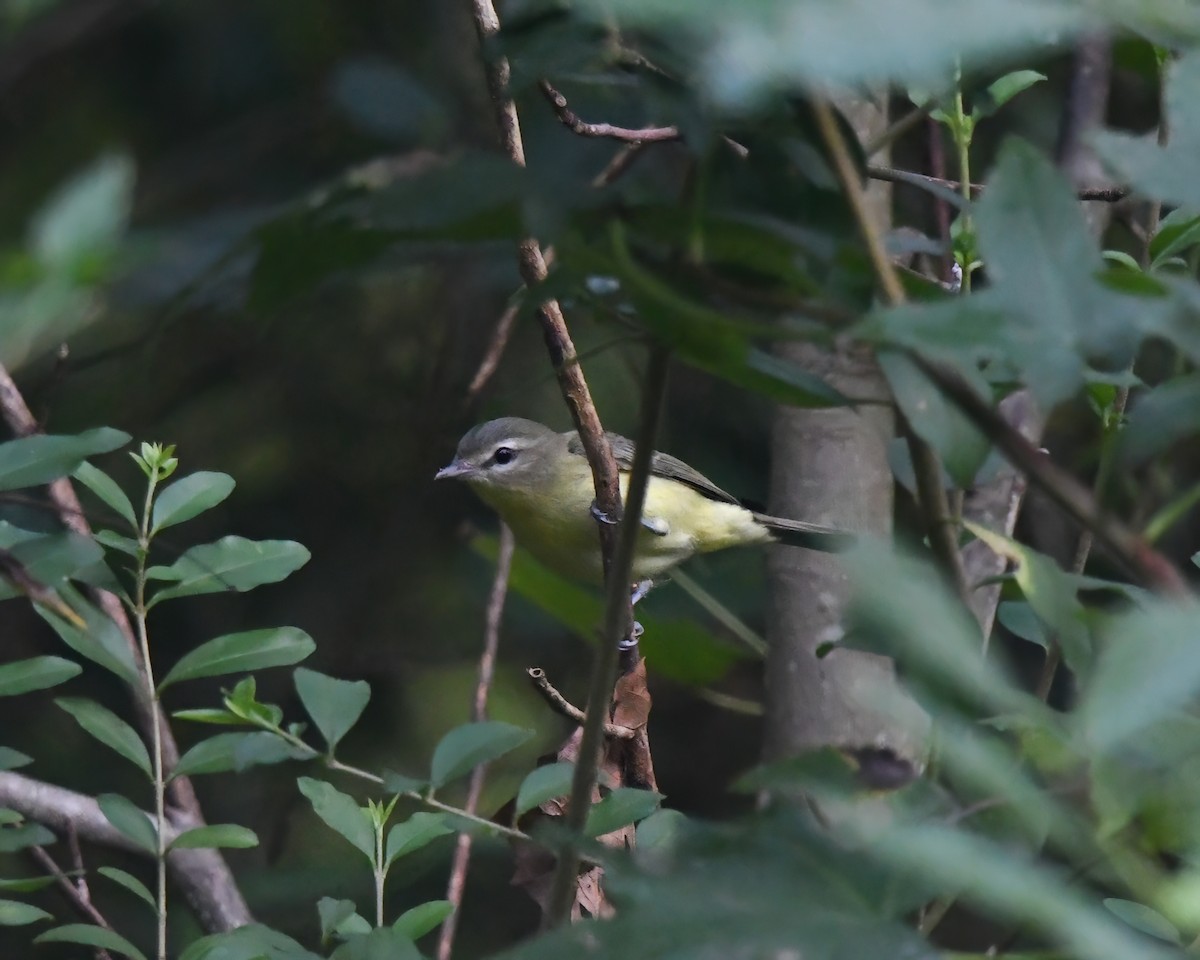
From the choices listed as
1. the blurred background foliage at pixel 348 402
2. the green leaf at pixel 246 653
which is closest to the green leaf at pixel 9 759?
the green leaf at pixel 246 653

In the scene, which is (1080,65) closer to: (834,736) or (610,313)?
(834,736)

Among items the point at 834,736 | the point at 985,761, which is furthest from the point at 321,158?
the point at 985,761

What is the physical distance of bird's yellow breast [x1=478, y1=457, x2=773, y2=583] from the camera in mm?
4273

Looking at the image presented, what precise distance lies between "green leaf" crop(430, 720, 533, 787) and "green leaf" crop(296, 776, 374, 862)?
0.22 metres

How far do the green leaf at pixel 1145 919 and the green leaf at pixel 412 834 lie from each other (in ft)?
2.50

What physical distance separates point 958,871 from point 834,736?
1948 mm

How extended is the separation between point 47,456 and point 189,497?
0.33m

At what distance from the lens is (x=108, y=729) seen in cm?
171

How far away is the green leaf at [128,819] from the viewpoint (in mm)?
1603

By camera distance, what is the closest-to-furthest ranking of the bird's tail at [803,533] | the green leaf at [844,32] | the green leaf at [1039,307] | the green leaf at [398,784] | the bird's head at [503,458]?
the green leaf at [844,32]
the green leaf at [1039,307]
the green leaf at [398,784]
the bird's tail at [803,533]
the bird's head at [503,458]

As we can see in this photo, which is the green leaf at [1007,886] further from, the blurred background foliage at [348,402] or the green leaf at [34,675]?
the blurred background foliage at [348,402]

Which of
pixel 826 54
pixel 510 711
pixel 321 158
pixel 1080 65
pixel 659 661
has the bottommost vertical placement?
pixel 510 711

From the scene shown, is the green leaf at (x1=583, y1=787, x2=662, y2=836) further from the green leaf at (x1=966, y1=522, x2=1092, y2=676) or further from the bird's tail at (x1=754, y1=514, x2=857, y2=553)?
the bird's tail at (x1=754, y1=514, x2=857, y2=553)

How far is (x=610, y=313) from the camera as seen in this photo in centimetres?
89
